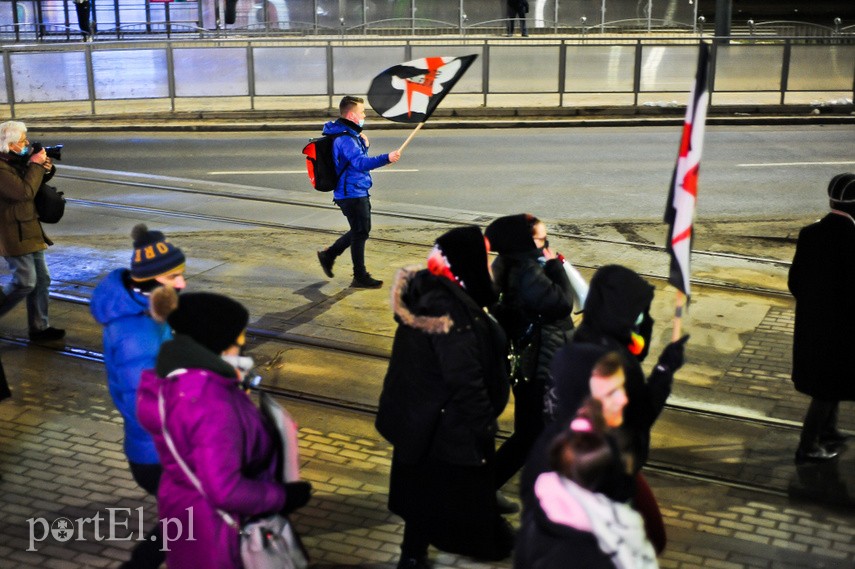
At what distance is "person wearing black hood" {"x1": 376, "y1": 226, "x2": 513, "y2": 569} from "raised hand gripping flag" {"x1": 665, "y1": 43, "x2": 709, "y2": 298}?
850 millimetres

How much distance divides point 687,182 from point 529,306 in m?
1.12

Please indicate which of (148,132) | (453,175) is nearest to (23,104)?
(148,132)

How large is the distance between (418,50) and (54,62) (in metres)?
7.44

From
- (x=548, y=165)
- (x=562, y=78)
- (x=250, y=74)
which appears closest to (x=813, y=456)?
(x=548, y=165)

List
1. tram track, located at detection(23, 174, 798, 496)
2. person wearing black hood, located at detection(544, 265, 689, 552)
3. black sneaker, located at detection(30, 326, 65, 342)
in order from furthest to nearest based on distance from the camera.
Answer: black sneaker, located at detection(30, 326, 65, 342) → tram track, located at detection(23, 174, 798, 496) → person wearing black hood, located at detection(544, 265, 689, 552)

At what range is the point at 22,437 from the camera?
6.75m

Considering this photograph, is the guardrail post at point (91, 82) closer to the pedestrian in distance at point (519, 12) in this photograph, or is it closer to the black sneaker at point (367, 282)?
the pedestrian in distance at point (519, 12)

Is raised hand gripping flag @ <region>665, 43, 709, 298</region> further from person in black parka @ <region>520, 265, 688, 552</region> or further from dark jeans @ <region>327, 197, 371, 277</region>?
dark jeans @ <region>327, 197, 371, 277</region>

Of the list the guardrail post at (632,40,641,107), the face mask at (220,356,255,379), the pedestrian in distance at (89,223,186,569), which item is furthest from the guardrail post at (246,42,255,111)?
the face mask at (220,356,255,379)

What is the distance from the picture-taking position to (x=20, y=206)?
25.9ft

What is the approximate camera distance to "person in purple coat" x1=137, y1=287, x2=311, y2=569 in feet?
12.2

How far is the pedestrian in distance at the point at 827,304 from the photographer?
604 centimetres

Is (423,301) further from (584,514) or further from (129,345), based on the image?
(584,514)

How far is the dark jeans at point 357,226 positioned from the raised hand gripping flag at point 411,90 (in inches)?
36.1
